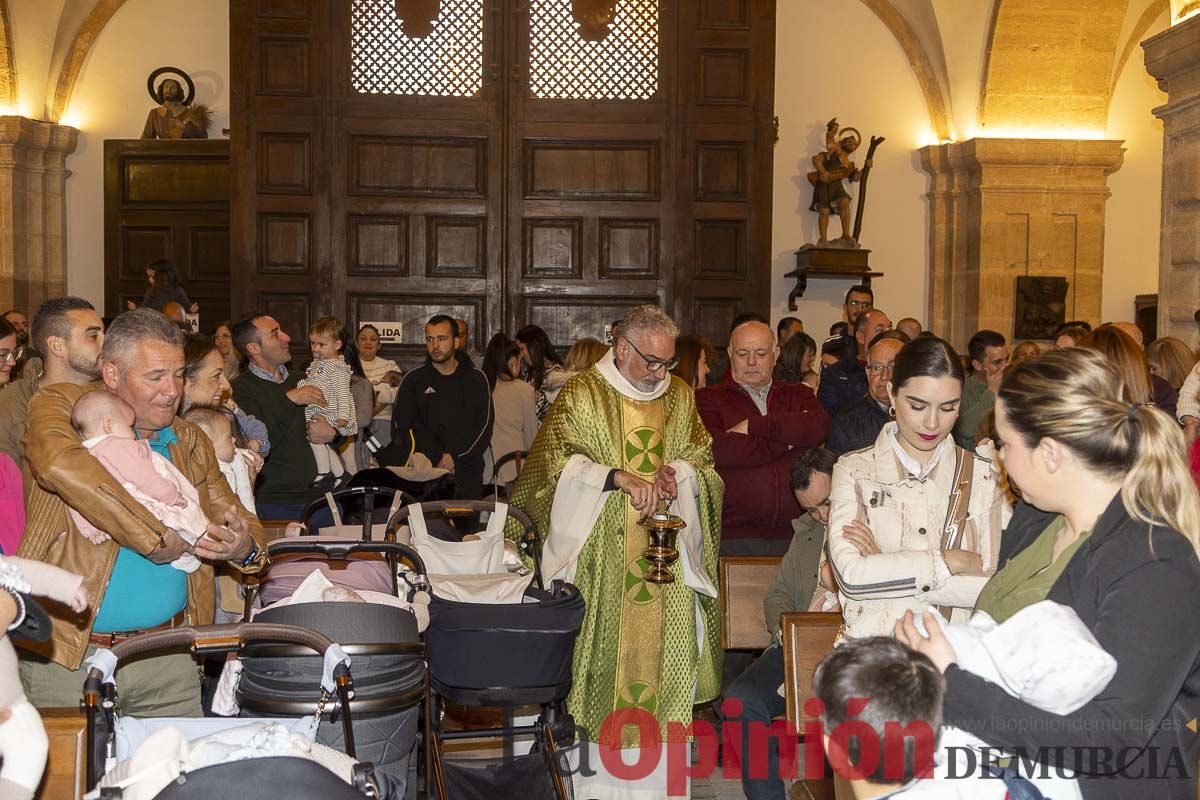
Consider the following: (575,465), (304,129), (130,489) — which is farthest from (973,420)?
(304,129)

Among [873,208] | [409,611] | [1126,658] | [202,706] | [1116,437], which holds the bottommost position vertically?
[202,706]

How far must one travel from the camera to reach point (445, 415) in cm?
739

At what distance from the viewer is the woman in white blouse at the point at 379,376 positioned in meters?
9.70

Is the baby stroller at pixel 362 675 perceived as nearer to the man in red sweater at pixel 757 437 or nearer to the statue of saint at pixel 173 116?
the man in red sweater at pixel 757 437

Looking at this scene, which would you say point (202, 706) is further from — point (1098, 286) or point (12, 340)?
point (1098, 286)

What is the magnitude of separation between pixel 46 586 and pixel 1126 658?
1920 millimetres

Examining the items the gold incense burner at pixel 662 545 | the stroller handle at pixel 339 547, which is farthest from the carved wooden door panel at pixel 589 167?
the stroller handle at pixel 339 547

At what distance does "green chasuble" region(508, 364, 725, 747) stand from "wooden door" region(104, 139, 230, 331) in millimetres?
8248

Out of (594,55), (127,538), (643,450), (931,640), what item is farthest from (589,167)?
(931,640)

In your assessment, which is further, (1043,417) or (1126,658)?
(1043,417)

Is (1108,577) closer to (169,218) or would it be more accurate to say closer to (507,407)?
(507,407)

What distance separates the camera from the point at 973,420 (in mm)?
5840

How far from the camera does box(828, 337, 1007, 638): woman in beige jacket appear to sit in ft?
10.4

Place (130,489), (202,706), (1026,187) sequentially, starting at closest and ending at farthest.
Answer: (130,489), (202,706), (1026,187)
